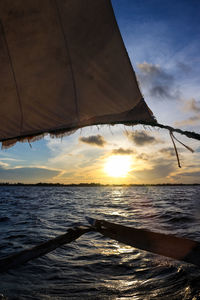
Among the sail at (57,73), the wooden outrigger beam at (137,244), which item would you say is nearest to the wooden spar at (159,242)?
the wooden outrigger beam at (137,244)

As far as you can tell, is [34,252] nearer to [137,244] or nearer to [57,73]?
[137,244]

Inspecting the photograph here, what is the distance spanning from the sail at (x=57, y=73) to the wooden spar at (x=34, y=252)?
5.64 feet

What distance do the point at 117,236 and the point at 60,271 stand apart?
2603mm

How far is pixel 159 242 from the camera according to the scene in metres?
2.72

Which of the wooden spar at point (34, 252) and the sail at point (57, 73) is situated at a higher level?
the sail at point (57, 73)

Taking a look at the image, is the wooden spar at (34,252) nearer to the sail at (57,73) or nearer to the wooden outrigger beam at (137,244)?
the wooden outrigger beam at (137,244)

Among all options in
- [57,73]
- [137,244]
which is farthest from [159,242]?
[57,73]

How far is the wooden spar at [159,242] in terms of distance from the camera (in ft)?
8.20

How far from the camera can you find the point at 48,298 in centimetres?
360

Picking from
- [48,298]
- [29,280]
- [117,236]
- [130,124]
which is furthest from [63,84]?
[29,280]

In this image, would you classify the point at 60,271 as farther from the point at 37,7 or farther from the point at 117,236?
the point at 37,7

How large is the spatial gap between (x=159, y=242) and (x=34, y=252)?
1891 mm

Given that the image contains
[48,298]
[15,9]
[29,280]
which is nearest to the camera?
[15,9]

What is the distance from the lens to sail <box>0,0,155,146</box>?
2.76 metres
